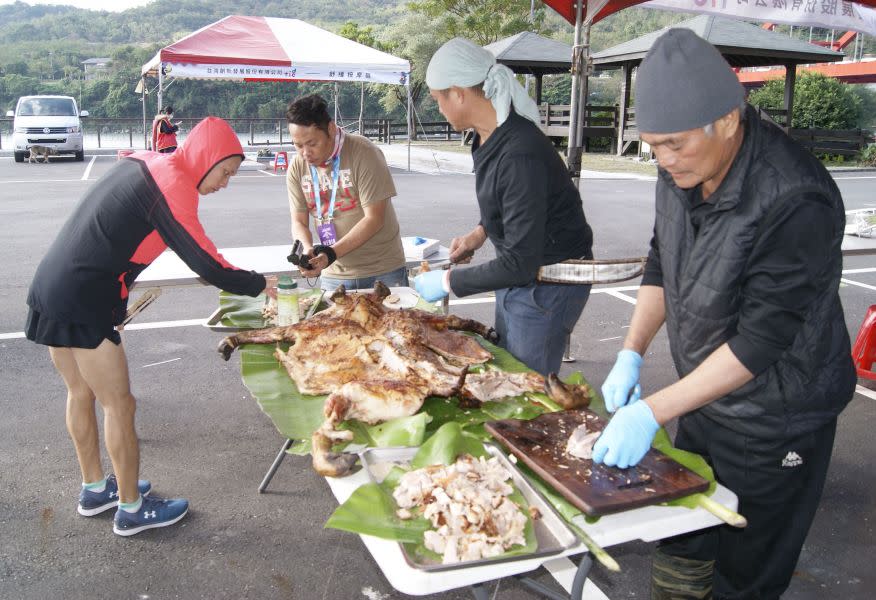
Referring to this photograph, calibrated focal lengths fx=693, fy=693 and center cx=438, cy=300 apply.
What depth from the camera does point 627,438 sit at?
1872mm

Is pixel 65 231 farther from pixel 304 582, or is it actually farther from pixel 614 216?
pixel 614 216

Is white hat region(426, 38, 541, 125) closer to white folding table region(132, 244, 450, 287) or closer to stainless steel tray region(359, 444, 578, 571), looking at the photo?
stainless steel tray region(359, 444, 578, 571)

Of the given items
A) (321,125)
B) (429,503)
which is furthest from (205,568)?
(321,125)

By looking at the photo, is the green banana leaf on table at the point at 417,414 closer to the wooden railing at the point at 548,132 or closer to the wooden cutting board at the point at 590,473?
the wooden cutting board at the point at 590,473

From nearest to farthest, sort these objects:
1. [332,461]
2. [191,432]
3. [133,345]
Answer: [332,461] → [191,432] → [133,345]

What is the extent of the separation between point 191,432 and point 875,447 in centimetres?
448

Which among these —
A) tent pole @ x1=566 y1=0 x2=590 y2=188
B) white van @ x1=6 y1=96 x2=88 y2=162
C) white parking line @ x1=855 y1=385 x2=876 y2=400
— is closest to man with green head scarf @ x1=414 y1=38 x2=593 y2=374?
tent pole @ x1=566 y1=0 x2=590 y2=188

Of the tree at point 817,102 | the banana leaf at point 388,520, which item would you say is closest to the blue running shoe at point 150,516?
the banana leaf at point 388,520

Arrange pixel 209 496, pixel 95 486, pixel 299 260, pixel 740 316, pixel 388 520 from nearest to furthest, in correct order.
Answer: pixel 388 520 → pixel 740 316 → pixel 95 486 → pixel 209 496 → pixel 299 260

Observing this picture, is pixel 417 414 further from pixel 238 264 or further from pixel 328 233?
pixel 238 264

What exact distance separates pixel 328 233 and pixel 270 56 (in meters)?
7.28

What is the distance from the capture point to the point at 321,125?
163 inches

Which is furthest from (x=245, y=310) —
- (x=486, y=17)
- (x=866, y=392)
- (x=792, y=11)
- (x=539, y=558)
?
(x=486, y=17)

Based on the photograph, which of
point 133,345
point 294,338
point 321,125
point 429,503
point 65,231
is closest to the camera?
point 429,503
